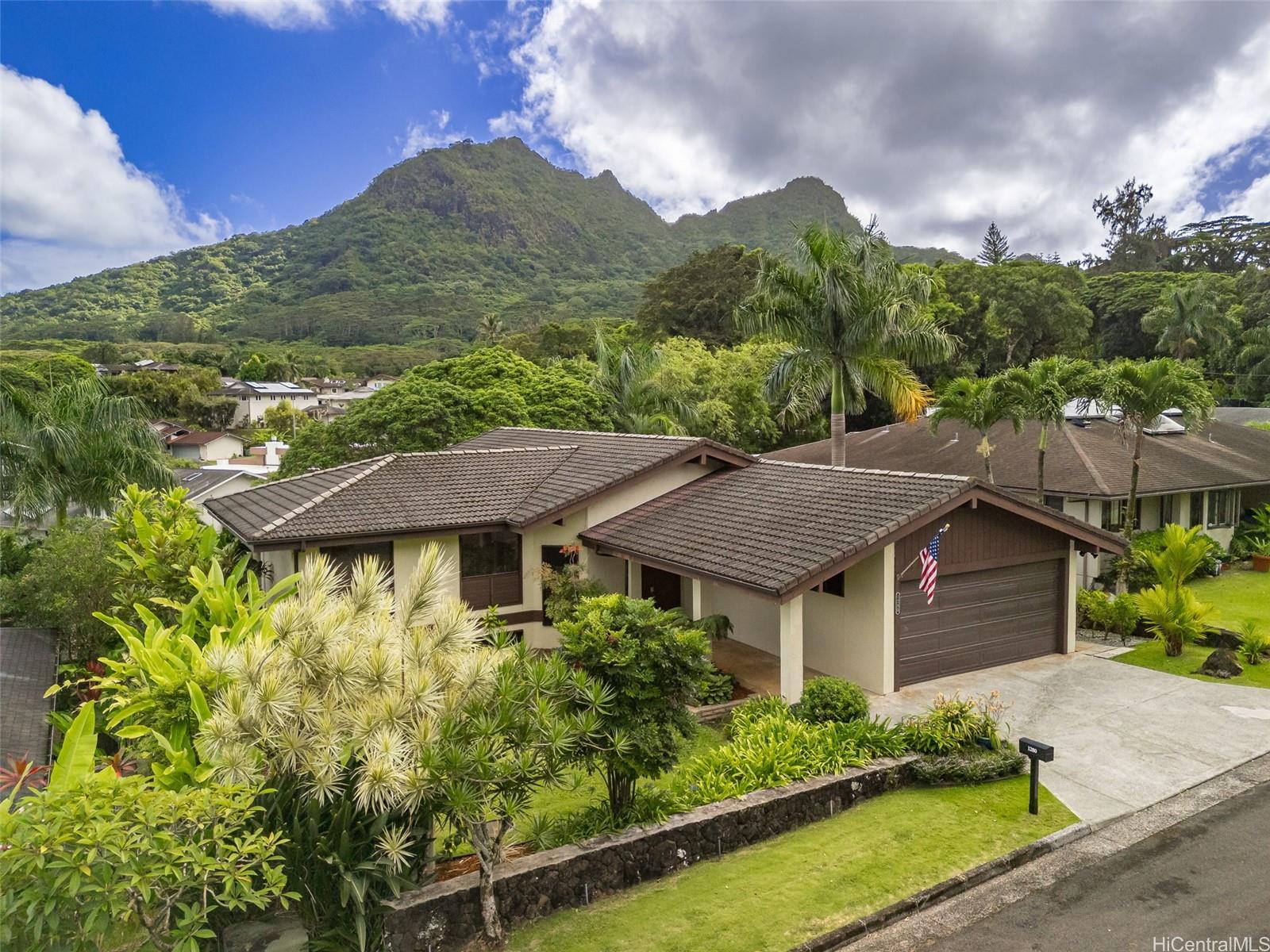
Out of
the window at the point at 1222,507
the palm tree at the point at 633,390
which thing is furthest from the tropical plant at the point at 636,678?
the window at the point at 1222,507

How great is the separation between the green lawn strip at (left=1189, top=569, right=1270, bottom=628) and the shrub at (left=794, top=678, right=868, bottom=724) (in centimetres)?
1121

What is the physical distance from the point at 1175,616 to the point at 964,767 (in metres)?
8.26

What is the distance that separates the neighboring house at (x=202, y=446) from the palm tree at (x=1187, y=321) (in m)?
63.4

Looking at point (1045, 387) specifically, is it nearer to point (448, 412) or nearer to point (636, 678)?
point (636, 678)

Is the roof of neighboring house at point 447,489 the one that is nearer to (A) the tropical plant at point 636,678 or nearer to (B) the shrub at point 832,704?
(B) the shrub at point 832,704

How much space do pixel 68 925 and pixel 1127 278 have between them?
7265 centimetres

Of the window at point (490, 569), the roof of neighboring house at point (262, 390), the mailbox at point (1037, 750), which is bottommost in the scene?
the mailbox at point (1037, 750)

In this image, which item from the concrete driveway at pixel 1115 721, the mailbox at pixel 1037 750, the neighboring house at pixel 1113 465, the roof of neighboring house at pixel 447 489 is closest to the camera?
the mailbox at pixel 1037 750

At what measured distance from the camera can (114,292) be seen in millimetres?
128500

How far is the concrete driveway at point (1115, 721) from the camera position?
9805mm

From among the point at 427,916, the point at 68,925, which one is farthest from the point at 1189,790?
the point at 68,925

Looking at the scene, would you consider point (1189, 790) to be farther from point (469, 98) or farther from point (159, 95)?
point (469, 98)

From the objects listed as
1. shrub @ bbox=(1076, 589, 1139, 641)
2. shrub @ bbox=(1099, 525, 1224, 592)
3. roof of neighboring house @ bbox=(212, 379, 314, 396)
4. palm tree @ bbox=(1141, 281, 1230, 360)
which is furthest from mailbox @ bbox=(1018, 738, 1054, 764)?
roof of neighboring house @ bbox=(212, 379, 314, 396)

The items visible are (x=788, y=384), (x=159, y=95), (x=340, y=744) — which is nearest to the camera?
(x=340, y=744)
